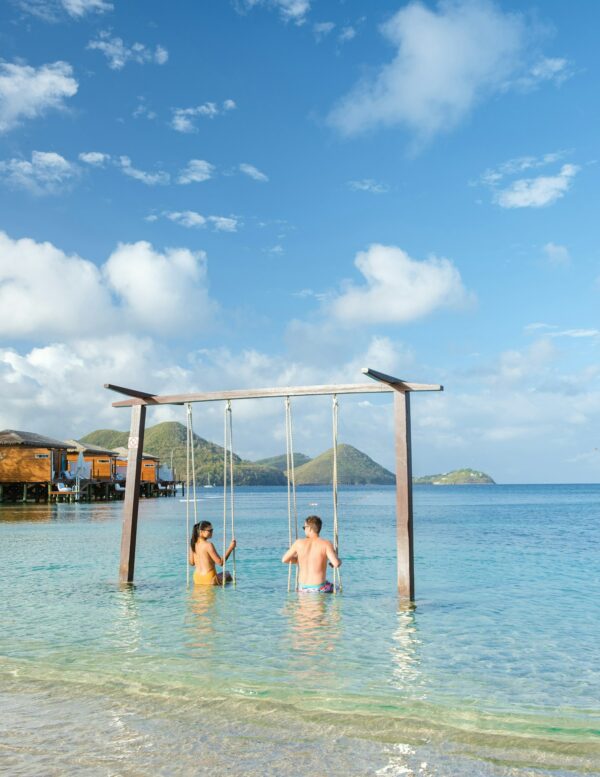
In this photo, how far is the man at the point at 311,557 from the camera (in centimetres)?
1082

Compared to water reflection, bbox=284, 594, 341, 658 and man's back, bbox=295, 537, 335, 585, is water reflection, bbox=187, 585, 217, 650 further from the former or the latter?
man's back, bbox=295, 537, 335, 585

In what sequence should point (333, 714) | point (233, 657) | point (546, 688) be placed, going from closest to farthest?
point (333, 714) < point (546, 688) < point (233, 657)

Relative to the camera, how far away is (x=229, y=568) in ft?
57.5

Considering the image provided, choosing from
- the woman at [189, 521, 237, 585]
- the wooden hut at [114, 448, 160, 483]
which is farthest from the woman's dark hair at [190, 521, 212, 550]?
the wooden hut at [114, 448, 160, 483]

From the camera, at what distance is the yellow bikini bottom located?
12.4 m

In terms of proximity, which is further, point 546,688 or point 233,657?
point 233,657

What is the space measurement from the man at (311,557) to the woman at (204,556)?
1283mm

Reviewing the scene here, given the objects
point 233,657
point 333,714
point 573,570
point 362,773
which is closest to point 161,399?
point 233,657

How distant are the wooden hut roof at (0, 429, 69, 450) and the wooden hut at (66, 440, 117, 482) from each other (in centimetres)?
662

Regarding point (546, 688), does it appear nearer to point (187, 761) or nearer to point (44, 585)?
point (187, 761)

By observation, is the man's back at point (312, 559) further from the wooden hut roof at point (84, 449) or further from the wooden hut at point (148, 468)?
the wooden hut at point (148, 468)

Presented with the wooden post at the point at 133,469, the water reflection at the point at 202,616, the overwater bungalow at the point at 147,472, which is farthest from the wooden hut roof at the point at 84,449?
the water reflection at the point at 202,616

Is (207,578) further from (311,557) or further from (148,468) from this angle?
(148,468)

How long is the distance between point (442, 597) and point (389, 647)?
4697 millimetres
